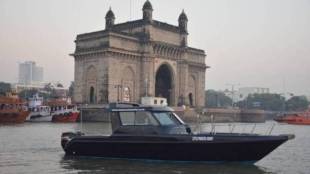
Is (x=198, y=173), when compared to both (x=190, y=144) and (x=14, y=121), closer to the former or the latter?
(x=190, y=144)

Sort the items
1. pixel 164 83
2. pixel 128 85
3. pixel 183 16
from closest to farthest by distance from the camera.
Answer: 1. pixel 128 85
2. pixel 164 83
3. pixel 183 16

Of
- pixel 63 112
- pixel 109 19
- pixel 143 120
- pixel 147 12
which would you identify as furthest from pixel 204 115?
pixel 143 120

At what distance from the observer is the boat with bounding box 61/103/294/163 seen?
15273 mm

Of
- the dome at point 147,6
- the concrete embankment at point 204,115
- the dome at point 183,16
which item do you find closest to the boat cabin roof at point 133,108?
the concrete embankment at point 204,115

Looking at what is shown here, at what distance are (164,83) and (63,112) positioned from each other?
72.1ft

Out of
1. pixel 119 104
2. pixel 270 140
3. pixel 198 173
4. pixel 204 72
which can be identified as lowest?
pixel 198 173

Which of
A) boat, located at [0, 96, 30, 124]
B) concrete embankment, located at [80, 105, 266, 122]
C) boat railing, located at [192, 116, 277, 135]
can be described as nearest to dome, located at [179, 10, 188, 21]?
concrete embankment, located at [80, 105, 266, 122]

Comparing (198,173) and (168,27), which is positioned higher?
(168,27)

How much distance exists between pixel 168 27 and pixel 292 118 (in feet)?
77.2

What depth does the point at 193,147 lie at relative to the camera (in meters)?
15.4

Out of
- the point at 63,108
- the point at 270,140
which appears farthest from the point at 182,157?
the point at 63,108

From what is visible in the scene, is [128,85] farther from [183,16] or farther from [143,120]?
[143,120]

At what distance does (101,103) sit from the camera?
203ft

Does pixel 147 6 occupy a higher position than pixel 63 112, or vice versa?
pixel 147 6
